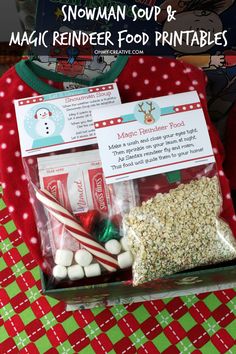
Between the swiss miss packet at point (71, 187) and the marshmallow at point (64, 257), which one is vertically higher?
the swiss miss packet at point (71, 187)

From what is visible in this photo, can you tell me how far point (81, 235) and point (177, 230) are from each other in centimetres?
13

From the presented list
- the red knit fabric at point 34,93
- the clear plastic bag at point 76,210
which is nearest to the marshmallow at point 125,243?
the clear plastic bag at point 76,210

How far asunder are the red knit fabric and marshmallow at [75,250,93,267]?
8cm

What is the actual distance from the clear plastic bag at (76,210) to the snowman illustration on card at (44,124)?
0.07 feet

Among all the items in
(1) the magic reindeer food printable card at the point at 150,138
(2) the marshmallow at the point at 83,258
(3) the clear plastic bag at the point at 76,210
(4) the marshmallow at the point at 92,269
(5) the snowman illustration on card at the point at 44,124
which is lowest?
(4) the marshmallow at the point at 92,269

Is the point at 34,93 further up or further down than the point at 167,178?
further up

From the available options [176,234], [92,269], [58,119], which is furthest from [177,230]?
[58,119]

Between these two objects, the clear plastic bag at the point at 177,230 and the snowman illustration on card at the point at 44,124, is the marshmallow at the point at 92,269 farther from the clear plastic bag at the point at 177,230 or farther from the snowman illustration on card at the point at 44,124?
the snowman illustration on card at the point at 44,124

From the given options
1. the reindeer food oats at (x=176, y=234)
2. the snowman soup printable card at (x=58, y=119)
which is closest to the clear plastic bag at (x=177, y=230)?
the reindeer food oats at (x=176, y=234)

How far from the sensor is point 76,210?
0.62 meters

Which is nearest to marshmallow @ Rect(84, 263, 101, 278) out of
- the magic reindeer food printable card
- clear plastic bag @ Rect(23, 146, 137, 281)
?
clear plastic bag @ Rect(23, 146, 137, 281)

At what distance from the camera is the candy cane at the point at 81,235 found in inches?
23.5

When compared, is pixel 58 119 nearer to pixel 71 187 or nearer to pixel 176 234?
pixel 71 187

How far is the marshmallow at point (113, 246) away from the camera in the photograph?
60cm
